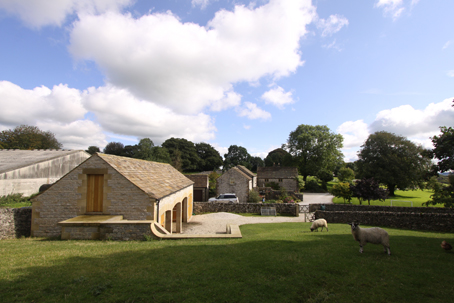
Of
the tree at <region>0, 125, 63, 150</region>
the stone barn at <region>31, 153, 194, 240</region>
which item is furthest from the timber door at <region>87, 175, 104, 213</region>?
the tree at <region>0, 125, 63, 150</region>

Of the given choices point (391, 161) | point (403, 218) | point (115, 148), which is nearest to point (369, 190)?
point (403, 218)

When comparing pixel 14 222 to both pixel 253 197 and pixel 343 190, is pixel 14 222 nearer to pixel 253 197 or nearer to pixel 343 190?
pixel 253 197

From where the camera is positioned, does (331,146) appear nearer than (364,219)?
No

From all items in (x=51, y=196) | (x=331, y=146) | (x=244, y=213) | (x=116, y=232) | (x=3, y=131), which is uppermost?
(x=3, y=131)

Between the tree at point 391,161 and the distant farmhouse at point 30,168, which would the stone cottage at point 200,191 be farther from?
the tree at point 391,161

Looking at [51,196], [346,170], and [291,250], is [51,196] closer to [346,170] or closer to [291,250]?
[291,250]

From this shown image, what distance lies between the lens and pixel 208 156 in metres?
94.1

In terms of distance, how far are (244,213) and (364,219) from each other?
13.0m

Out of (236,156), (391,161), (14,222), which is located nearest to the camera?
(14,222)

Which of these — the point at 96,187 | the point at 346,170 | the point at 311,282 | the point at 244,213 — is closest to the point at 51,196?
the point at 96,187

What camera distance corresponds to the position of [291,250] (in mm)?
8266

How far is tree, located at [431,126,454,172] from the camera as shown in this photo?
30.9 feet

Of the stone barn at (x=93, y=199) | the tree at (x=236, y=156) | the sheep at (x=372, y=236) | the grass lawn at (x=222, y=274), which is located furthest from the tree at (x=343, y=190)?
the tree at (x=236, y=156)

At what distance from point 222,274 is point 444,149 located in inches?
438
